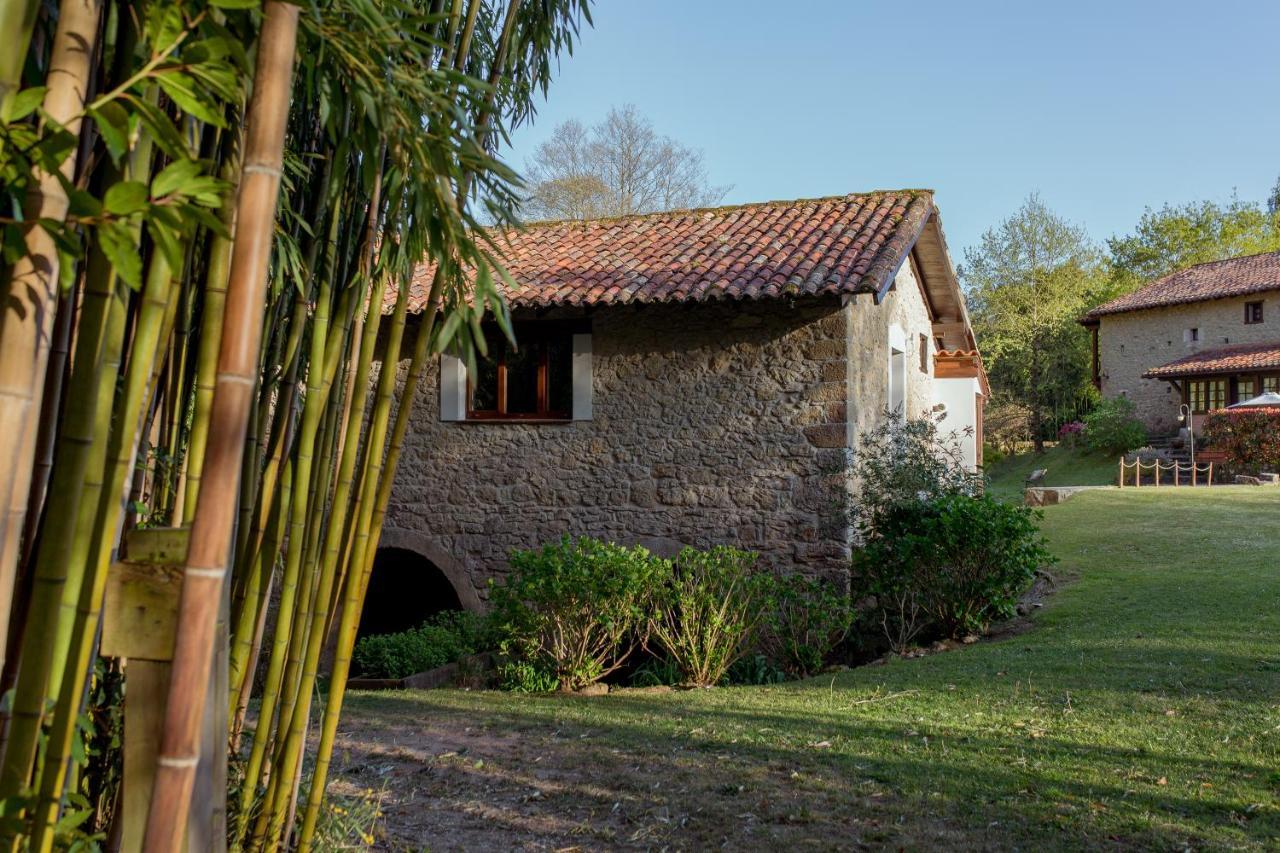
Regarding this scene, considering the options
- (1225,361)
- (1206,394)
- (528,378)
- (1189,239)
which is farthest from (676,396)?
(1189,239)

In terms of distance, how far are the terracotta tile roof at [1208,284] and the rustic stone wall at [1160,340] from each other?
37 cm

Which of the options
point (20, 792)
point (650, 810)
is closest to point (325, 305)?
point (20, 792)

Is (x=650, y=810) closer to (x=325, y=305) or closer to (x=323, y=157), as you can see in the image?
(x=325, y=305)

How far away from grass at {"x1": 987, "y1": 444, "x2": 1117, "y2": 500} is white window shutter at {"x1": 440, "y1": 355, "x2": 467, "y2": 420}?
17.2 meters

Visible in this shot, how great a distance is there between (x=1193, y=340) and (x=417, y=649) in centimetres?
2751

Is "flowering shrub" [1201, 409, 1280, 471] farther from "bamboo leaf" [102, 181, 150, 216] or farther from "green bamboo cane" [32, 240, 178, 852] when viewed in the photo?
"bamboo leaf" [102, 181, 150, 216]

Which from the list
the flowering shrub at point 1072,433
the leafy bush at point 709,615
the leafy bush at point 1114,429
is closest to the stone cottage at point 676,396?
the leafy bush at point 709,615

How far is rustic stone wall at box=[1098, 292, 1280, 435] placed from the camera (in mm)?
27719

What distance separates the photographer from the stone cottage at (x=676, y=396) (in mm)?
8945

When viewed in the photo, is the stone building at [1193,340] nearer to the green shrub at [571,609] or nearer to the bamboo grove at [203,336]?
the green shrub at [571,609]

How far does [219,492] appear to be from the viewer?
117cm

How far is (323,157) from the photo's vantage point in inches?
83.9

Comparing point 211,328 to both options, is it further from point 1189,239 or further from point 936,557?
point 1189,239

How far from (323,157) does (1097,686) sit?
5.16 m
